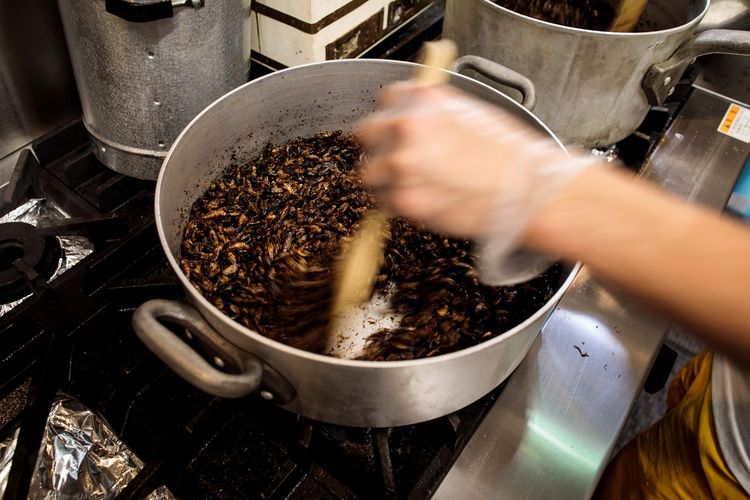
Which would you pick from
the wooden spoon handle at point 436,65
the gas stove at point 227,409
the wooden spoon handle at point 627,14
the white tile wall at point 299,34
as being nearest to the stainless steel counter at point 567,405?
the gas stove at point 227,409

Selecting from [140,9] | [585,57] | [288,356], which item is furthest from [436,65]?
[288,356]

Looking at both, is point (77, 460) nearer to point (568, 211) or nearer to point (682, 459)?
point (568, 211)

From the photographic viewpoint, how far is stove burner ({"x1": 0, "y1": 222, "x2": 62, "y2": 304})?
3.05 ft

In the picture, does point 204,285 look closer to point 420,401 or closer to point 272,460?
point 272,460

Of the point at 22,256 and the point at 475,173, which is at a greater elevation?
the point at 475,173

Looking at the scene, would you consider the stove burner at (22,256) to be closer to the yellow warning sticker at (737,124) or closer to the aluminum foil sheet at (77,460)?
the aluminum foil sheet at (77,460)

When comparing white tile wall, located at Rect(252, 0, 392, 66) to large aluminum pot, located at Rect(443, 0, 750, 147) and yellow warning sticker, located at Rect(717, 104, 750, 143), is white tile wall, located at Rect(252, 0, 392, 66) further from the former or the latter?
yellow warning sticker, located at Rect(717, 104, 750, 143)

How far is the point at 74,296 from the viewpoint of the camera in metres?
0.91

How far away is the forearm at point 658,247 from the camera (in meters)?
0.51

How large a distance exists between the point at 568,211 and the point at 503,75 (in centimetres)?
50

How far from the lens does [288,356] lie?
617 millimetres

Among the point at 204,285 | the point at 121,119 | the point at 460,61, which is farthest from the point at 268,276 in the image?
the point at 460,61

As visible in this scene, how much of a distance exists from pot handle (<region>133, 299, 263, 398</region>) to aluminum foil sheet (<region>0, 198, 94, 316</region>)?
479 millimetres

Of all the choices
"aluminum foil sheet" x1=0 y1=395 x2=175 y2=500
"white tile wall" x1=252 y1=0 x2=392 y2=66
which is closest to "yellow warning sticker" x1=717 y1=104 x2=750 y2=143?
"white tile wall" x1=252 y1=0 x2=392 y2=66
